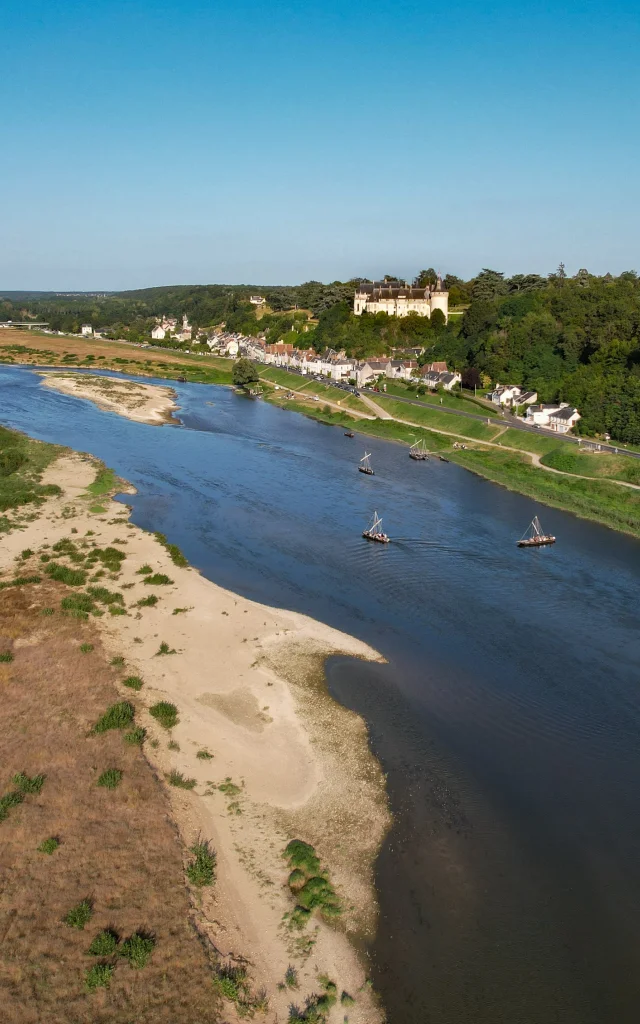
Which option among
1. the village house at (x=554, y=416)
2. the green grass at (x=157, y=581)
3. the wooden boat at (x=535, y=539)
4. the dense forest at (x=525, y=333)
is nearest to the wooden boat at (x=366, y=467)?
the wooden boat at (x=535, y=539)

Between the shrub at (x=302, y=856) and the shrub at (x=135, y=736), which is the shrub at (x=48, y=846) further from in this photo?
the shrub at (x=302, y=856)

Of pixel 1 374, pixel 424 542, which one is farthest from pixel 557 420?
pixel 1 374

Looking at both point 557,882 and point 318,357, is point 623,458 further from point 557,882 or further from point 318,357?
point 318,357

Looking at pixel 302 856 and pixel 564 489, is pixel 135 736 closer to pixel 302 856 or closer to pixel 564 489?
pixel 302 856

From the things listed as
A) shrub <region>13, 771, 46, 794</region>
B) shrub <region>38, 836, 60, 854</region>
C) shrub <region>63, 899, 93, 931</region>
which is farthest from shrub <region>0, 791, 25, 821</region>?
shrub <region>63, 899, 93, 931</region>

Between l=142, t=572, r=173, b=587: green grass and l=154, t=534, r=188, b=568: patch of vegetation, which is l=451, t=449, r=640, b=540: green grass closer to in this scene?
l=154, t=534, r=188, b=568: patch of vegetation
